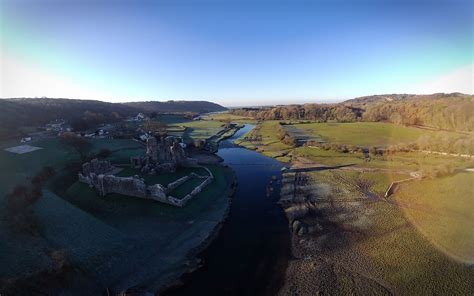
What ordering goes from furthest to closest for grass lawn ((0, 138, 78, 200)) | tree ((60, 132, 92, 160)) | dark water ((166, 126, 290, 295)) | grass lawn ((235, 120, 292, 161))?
grass lawn ((235, 120, 292, 161))
tree ((60, 132, 92, 160))
grass lawn ((0, 138, 78, 200))
dark water ((166, 126, 290, 295))

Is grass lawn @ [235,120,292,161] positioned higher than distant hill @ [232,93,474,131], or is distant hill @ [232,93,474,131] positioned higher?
distant hill @ [232,93,474,131]

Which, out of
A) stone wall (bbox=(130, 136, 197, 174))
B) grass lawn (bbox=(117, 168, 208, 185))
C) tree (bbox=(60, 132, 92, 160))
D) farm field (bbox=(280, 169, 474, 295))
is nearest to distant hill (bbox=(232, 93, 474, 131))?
farm field (bbox=(280, 169, 474, 295))

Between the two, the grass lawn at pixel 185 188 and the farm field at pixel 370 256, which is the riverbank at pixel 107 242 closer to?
the grass lawn at pixel 185 188

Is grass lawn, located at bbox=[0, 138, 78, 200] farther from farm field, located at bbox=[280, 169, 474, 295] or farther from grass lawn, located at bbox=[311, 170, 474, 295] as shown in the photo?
grass lawn, located at bbox=[311, 170, 474, 295]

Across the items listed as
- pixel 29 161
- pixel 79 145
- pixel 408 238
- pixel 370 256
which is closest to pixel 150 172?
pixel 79 145

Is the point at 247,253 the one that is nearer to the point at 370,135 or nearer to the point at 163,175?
the point at 163,175
